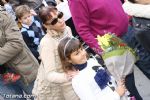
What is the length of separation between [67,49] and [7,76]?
123 centimetres

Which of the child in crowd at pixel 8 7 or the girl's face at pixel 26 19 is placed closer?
the girl's face at pixel 26 19

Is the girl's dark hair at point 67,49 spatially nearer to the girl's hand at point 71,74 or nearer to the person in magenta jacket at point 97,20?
the girl's hand at point 71,74

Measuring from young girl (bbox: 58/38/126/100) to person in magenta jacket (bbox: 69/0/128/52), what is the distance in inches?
22.3

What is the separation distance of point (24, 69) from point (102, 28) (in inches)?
37.4

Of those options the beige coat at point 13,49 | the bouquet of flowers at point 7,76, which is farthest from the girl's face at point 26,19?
the bouquet of flowers at point 7,76

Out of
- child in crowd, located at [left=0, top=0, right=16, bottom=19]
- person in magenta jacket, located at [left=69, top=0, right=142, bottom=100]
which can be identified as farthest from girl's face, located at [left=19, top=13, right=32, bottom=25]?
person in magenta jacket, located at [left=69, top=0, right=142, bottom=100]

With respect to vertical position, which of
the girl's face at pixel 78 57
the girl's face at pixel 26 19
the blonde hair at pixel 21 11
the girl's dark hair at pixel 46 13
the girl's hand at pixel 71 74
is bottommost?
the girl's face at pixel 26 19

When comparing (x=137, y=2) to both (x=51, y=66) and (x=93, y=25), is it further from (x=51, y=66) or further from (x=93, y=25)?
(x=51, y=66)

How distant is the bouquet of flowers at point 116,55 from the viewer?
3.58 m

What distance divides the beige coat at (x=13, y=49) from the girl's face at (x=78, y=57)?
1042mm

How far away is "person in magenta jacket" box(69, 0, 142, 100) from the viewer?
374cm

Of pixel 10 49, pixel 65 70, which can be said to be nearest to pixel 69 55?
pixel 65 70

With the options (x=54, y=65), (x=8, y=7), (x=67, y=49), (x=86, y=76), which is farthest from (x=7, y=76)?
(x=8, y=7)

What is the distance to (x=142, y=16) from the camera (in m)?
3.31
